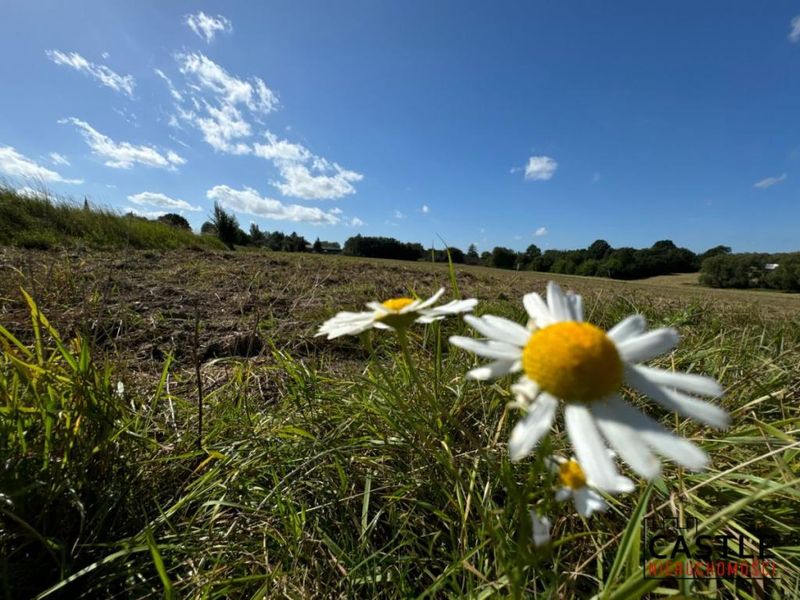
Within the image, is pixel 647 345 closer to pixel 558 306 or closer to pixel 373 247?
pixel 558 306

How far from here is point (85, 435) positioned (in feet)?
3.38

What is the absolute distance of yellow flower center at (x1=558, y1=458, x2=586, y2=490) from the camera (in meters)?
0.55

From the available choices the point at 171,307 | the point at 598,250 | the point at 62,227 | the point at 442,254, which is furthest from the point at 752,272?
the point at 62,227

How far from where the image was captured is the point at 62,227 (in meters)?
6.46

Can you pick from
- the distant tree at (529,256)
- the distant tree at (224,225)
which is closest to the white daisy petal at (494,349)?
the distant tree at (529,256)

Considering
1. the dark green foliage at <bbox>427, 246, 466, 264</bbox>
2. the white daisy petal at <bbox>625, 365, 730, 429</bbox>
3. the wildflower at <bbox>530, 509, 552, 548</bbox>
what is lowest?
the wildflower at <bbox>530, 509, 552, 548</bbox>

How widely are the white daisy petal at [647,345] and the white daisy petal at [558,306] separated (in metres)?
0.09

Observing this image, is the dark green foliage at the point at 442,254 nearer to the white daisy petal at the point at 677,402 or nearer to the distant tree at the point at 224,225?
the white daisy petal at the point at 677,402

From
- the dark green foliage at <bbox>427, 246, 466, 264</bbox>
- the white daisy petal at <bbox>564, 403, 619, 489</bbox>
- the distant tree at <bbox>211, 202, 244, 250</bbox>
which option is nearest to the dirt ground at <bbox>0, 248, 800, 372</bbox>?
the dark green foliage at <bbox>427, 246, 466, 264</bbox>

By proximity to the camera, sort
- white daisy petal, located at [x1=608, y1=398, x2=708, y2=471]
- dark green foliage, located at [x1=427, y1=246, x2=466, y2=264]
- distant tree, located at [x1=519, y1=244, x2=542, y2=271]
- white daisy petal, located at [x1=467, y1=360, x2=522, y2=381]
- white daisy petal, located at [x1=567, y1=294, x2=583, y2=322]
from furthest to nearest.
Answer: distant tree, located at [x1=519, y1=244, x2=542, y2=271], dark green foliage, located at [x1=427, y1=246, x2=466, y2=264], white daisy petal, located at [x1=567, y1=294, x2=583, y2=322], white daisy petal, located at [x1=467, y1=360, x2=522, y2=381], white daisy petal, located at [x1=608, y1=398, x2=708, y2=471]

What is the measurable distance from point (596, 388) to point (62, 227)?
864cm

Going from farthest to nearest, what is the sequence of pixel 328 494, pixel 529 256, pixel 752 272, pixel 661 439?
pixel 752 272 → pixel 529 256 → pixel 328 494 → pixel 661 439

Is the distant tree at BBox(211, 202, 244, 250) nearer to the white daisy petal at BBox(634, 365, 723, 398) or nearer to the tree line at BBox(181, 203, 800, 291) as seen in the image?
the tree line at BBox(181, 203, 800, 291)

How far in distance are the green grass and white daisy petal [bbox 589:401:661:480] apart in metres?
5.80
